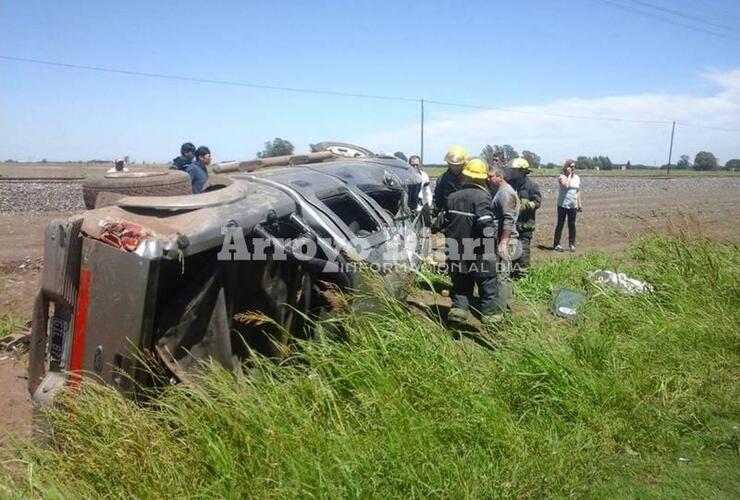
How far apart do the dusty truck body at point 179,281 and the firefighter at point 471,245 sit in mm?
1713

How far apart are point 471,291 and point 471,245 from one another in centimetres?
46

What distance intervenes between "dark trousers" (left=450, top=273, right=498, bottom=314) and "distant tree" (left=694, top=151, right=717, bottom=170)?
78.8 meters

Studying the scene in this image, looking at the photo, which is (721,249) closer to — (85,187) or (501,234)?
(501,234)

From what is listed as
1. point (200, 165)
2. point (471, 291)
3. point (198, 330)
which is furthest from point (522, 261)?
point (198, 330)

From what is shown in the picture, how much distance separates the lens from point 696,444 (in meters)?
3.66

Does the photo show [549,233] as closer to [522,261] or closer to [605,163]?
[522,261]

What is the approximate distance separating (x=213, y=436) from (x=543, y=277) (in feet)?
18.5

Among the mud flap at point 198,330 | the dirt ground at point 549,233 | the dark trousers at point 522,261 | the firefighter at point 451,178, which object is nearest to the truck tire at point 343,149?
the firefighter at point 451,178

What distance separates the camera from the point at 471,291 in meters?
5.73

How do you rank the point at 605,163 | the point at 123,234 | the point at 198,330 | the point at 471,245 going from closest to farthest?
the point at 123,234
the point at 198,330
the point at 471,245
the point at 605,163

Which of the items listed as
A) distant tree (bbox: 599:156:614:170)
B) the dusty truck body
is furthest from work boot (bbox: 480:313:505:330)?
distant tree (bbox: 599:156:614:170)

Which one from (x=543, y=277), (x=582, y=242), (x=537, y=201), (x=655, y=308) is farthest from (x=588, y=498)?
(x=582, y=242)

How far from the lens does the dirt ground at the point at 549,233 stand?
4434 millimetres

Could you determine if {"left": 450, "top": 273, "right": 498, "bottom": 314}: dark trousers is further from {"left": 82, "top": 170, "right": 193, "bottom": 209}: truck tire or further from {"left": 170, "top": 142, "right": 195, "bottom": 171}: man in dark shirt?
{"left": 170, "top": 142, "right": 195, "bottom": 171}: man in dark shirt
